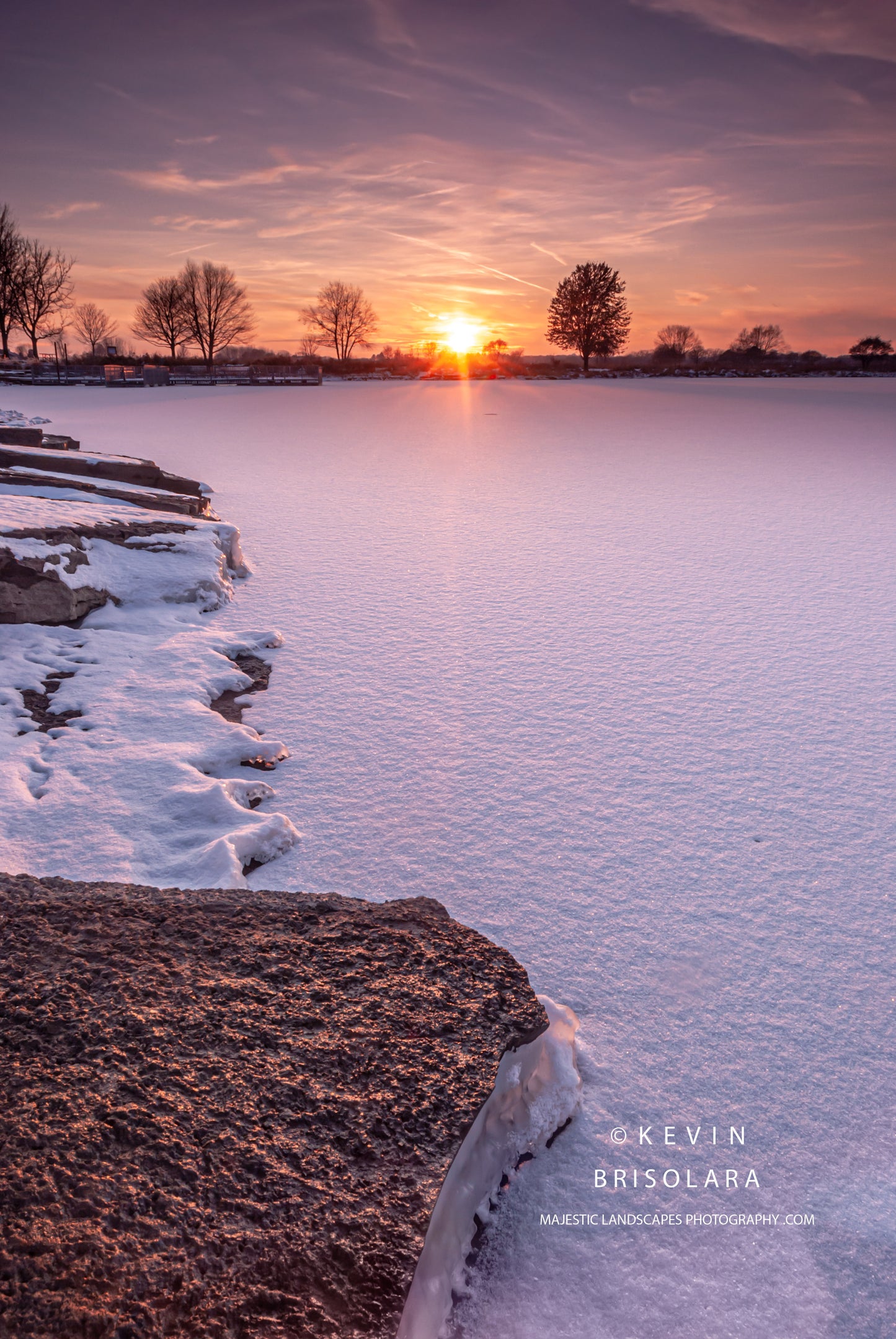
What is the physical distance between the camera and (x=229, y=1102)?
1.48 m

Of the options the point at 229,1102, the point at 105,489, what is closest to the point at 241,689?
the point at 229,1102

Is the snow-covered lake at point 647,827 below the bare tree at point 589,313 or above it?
below

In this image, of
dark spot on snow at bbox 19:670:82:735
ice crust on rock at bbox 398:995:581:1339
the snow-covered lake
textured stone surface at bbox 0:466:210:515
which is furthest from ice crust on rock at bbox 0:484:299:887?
ice crust on rock at bbox 398:995:581:1339

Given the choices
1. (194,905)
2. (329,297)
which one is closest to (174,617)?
(194,905)

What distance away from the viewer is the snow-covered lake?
1582 mm

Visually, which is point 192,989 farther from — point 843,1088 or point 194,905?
point 843,1088

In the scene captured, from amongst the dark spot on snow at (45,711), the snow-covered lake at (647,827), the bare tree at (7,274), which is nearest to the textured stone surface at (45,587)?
the dark spot on snow at (45,711)

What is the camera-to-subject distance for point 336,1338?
3.91 feet

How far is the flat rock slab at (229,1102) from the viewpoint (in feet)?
3.93

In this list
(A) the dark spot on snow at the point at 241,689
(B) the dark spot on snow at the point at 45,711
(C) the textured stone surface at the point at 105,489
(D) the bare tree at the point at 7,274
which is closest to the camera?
(B) the dark spot on snow at the point at 45,711

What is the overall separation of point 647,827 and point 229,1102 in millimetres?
1979

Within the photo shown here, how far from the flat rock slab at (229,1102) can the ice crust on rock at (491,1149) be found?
0.09m

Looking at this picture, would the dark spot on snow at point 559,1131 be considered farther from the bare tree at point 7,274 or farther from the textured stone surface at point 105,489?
the bare tree at point 7,274

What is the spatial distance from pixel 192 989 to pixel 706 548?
6618 millimetres
